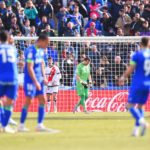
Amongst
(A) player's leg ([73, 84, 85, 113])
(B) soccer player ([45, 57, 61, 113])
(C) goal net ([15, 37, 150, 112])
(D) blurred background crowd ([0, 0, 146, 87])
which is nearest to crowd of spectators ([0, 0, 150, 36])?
(D) blurred background crowd ([0, 0, 146, 87])

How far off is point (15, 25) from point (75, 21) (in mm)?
2493

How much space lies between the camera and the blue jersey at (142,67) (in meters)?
16.7

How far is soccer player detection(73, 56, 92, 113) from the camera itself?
26906 millimetres

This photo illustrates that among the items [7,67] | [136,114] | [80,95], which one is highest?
[7,67]

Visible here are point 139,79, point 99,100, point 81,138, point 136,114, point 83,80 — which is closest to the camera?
point 81,138

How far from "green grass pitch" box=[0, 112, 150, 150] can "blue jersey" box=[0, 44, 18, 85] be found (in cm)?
120

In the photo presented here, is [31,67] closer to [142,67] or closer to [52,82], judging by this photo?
[142,67]

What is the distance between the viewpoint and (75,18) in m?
31.6

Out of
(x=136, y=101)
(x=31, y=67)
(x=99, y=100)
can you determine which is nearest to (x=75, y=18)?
(x=99, y=100)

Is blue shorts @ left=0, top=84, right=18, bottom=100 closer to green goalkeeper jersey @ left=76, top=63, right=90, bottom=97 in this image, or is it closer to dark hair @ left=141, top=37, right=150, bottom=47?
dark hair @ left=141, top=37, right=150, bottom=47

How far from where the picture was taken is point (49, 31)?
30.7 meters

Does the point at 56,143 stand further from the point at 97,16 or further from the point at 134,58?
the point at 97,16

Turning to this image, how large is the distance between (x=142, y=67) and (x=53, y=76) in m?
11.7

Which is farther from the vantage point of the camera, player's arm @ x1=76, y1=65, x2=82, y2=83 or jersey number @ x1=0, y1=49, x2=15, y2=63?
player's arm @ x1=76, y1=65, x2=82, y2=83
